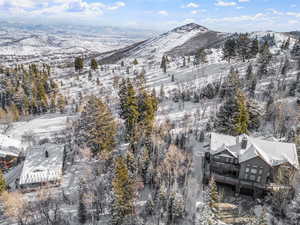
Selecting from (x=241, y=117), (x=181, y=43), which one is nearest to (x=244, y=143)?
(x=241, y=117)

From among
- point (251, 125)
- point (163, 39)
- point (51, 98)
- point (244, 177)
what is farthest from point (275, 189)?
point (163, 39)

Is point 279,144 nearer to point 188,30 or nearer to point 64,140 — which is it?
point 64,140

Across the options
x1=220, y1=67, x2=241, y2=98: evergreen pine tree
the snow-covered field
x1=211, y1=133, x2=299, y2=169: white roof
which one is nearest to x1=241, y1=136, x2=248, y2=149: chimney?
x1=211, y1=133, x2=299, y2=169: white roof

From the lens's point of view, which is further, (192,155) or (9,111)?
(9,111)

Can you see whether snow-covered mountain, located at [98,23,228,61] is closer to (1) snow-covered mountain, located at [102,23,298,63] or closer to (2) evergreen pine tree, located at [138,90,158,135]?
(1) snow-covered mountain, located at [102,23,298,63]

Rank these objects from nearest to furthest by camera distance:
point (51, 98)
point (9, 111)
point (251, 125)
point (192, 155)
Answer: point (192, 155) → point (251, 125) → point (9, 111) → point (51, 98)

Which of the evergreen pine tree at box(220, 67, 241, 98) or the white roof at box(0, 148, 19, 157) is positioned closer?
the white roof at box(0, 148, 19, 157)

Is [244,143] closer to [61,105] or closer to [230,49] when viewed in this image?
[61,105]
